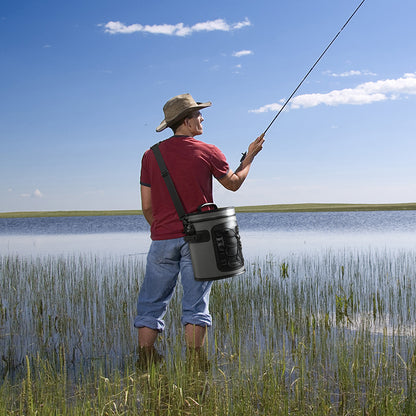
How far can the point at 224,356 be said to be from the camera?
12.7 ft

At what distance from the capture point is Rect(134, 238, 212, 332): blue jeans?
3492mm

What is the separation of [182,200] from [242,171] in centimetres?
54

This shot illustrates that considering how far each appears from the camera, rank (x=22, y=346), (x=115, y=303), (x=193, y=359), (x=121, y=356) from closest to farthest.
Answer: (x=193, y=359) → (x=121, y=356) → (x=22, y=346) → (x=115, y=303)

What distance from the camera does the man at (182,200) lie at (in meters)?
3.48

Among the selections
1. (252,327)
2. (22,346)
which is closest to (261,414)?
(252,327)

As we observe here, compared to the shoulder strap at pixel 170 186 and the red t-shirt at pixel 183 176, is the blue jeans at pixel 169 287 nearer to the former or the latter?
the red t-shirt at pixel 183 176

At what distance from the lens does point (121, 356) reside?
4152mm

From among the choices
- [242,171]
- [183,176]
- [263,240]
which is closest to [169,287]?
[183,176]

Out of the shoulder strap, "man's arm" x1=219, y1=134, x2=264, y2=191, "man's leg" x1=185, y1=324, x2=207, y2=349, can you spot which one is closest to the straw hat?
the shoulder strap

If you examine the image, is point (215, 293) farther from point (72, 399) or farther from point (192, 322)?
point (72, 399)

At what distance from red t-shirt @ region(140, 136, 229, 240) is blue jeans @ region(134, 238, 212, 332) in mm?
117

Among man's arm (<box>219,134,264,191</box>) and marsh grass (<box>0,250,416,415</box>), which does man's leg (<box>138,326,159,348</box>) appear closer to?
marsh grass (<box>0,250,416,415</box>)

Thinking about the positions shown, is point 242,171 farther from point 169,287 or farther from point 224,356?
point 224,356

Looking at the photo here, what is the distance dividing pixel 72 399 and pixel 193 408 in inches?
35.2
